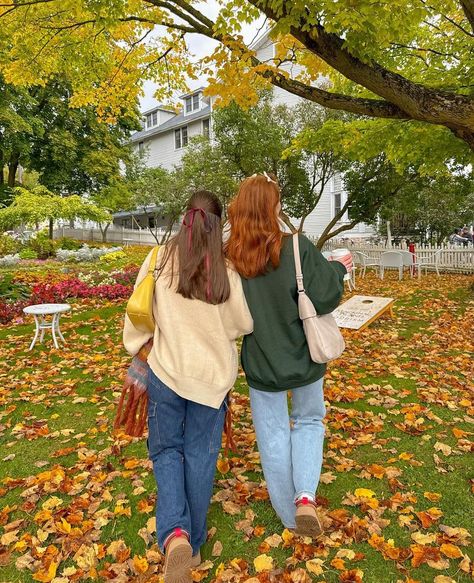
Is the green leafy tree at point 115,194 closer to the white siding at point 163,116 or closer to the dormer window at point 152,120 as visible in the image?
the white siding at point 163,116

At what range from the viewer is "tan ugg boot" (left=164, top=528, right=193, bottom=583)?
216 cm

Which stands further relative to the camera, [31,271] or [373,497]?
[31,271]

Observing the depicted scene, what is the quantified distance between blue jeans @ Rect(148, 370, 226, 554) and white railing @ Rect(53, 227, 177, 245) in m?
30.8

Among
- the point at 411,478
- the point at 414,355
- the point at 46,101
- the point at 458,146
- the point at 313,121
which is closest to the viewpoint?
the point at 411,478

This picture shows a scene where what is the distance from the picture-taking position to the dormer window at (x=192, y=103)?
32969mm

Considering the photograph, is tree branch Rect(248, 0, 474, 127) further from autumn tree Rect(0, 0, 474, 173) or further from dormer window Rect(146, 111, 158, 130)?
dormer window Rect(146, 111, 158, 130)

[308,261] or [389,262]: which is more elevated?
[308,261]

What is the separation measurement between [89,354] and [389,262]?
11002 millimetres

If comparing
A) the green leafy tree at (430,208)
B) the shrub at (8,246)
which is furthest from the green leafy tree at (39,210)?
the green leafy tree at (430,208)

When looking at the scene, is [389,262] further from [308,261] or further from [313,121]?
[308,261]

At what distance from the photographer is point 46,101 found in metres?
27.2

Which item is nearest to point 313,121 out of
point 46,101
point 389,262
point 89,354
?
point 389,262

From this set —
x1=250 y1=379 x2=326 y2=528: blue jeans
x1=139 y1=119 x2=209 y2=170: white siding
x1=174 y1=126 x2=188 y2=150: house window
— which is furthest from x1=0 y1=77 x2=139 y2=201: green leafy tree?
x1=250 y1=379 x2=326 y2=528: blue jeans

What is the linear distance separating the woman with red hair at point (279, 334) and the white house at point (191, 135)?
73.1 feet
